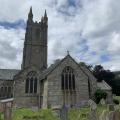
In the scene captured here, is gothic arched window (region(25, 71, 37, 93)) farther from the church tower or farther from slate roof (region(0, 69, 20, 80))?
the church tower

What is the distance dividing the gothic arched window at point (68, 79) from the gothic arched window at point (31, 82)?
5919mm

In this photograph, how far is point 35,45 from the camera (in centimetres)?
6344

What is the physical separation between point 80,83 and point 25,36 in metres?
31.5

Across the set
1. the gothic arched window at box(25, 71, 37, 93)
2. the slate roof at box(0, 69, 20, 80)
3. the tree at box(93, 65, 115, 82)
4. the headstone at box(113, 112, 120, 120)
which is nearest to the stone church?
the gothic arched window at box(25, 71, 37, 93)

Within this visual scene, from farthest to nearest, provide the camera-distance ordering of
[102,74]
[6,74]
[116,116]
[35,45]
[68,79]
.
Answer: [102,74] < [35,45] < [6,74] < [68,79] < [116,116]

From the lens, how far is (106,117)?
721cm

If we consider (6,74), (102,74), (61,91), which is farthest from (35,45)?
(61,91)

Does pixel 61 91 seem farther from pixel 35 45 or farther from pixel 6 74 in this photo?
pixel 35 45

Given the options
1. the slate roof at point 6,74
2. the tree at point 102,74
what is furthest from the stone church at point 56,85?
the tree at point 102,74

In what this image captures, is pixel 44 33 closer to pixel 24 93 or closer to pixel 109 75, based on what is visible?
pixel 109 75

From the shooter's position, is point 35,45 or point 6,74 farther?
point 35,45

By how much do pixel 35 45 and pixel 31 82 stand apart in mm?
25212

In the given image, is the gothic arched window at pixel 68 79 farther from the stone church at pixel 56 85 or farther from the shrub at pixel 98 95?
the shrub at pixel 98 95

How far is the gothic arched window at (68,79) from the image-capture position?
117 feet
